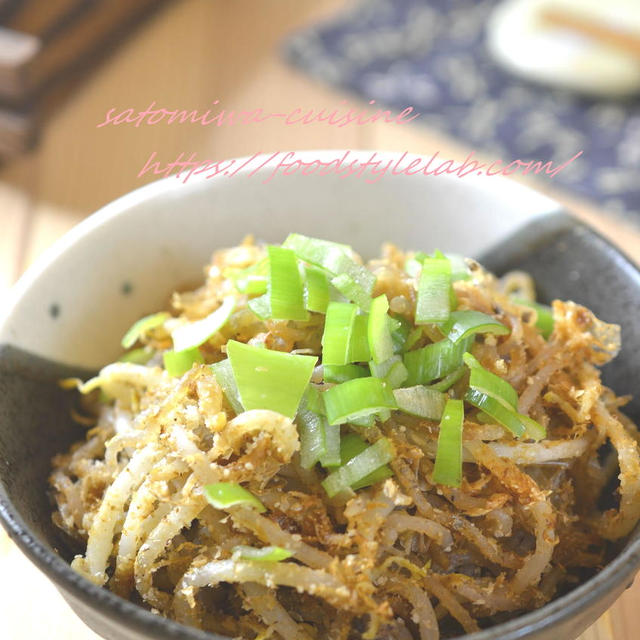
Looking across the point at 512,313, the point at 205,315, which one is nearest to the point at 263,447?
the point at 205,315

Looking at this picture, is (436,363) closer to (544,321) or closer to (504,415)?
(504,415)

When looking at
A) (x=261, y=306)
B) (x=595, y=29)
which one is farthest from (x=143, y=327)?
(x=595, y=29)

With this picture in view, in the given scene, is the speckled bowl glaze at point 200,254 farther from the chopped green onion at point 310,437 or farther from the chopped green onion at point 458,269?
the chopped green onion at point 310,437

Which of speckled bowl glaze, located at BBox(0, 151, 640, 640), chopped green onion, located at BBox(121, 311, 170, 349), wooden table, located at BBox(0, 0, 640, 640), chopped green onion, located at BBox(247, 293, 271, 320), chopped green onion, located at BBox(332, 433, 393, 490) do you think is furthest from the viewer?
wooden table, located at BBox(0, 0, 640, 640)

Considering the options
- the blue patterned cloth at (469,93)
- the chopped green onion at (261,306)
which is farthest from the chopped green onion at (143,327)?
the blue patterned cloth at (469,93)

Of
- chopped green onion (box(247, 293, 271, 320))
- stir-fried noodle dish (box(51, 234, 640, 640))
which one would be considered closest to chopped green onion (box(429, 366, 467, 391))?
stir-fried noodle dish (box(51, 234, 640, 640))

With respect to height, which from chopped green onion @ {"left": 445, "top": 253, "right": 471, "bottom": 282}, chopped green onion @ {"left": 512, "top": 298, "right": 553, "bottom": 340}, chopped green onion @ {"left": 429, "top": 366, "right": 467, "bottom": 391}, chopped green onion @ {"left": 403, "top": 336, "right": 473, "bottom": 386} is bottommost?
chopped green onion @ {"left": 512, "top": 298, "right": 553, "bottom": 340}

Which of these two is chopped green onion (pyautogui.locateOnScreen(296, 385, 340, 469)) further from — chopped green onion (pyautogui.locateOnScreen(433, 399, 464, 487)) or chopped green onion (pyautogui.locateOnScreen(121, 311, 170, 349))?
chopped green onion (pyautogui.locateOnScreen(121, 311, 170, 349))

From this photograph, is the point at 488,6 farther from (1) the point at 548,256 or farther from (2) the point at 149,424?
(2) the point at 149,424
